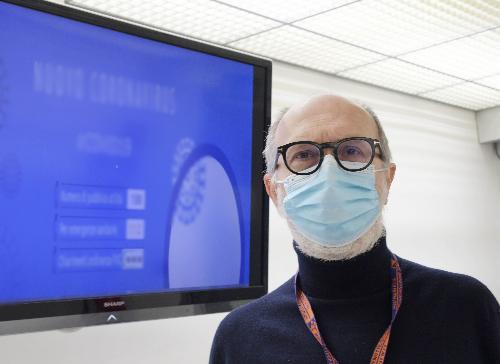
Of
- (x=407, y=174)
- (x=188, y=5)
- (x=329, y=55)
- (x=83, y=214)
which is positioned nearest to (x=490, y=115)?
(x=407, y=174)

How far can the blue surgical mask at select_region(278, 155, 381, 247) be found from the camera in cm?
119

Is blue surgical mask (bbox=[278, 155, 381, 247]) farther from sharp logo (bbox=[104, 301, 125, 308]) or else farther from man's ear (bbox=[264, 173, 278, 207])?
sharp logo (bbox=[104, 301, 125, 308])

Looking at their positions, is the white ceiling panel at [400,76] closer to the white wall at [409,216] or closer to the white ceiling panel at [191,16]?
the white wall at [409,216]

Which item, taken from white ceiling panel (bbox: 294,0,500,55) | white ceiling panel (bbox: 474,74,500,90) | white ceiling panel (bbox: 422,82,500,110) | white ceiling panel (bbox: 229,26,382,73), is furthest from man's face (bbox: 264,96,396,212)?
white ceiling panel (bbox: 422,82,500,110)

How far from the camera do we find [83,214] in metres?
1.73

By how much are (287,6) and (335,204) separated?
1.64m

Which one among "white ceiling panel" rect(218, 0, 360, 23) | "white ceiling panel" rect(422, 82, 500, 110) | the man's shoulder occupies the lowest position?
the man's shoulder

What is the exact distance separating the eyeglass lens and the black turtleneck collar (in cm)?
17

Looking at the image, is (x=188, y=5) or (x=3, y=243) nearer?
(x=3, y=243)

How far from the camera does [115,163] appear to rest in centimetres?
179

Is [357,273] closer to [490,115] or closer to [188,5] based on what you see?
[188,5]

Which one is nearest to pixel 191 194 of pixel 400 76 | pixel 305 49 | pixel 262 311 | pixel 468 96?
pixel 262 311

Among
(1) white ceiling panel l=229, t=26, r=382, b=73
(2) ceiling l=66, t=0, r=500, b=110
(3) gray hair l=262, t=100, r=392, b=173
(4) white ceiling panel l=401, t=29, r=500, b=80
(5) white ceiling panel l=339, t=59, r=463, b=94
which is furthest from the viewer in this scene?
(5) white ceiling panel l=339, t=59, r=463, b=94

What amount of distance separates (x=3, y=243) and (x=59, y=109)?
0.38 m
